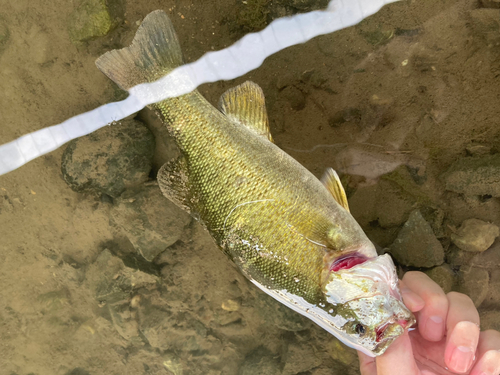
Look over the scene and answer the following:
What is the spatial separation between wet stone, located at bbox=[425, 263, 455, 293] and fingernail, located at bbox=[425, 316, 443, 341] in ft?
1.94

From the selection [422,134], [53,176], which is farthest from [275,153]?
[53,176]

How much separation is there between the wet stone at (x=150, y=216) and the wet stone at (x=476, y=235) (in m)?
2.34

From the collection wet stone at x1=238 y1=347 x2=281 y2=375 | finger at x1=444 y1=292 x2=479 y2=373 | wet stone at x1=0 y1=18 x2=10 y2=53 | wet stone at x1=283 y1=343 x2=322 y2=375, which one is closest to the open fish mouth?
finger at x1=444 y1=292 x2=479 y2=373

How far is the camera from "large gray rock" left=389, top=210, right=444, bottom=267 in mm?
→ 2545

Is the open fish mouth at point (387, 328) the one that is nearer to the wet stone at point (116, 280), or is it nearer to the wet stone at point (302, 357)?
the wet stone at point (302, 357)

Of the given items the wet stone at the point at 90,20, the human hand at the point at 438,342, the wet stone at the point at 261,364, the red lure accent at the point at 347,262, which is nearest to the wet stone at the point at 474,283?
the human hand at the point at 438,342

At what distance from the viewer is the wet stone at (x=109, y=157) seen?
2812mm

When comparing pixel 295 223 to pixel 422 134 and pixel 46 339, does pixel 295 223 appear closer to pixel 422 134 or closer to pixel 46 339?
pixel 422 134

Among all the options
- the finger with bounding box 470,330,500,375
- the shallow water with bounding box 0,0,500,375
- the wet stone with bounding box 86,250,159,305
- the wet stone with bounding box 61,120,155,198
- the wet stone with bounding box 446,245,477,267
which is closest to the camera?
the finger with bounding box 470,330,500,375

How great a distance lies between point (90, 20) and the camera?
279 centimetres

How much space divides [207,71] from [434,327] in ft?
8.49

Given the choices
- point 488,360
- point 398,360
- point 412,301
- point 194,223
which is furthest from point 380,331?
point 194,223

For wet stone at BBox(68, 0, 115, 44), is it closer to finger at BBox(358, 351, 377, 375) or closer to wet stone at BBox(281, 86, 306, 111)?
wet stone at BBox(281, 86, 306, 111)

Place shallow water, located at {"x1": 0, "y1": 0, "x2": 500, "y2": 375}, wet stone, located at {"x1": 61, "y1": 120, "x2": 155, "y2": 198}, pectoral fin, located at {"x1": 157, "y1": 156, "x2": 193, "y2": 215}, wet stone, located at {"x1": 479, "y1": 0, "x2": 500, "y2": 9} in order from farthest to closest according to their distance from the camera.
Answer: wet stone, located at {"x1": 61, "y1": 120, "x2": 155, "y2": 198}
shallow water, located at {"x1": 0, "y1": 0, "x2": 500, "y2": 375}
wet stone, located at {"x1": 479, "y1": 0, "x2": 500, "y2": 9}
pectoral fin, located at {"x1": 157, "y1": 156, "x2": 193, "y2": 215}
